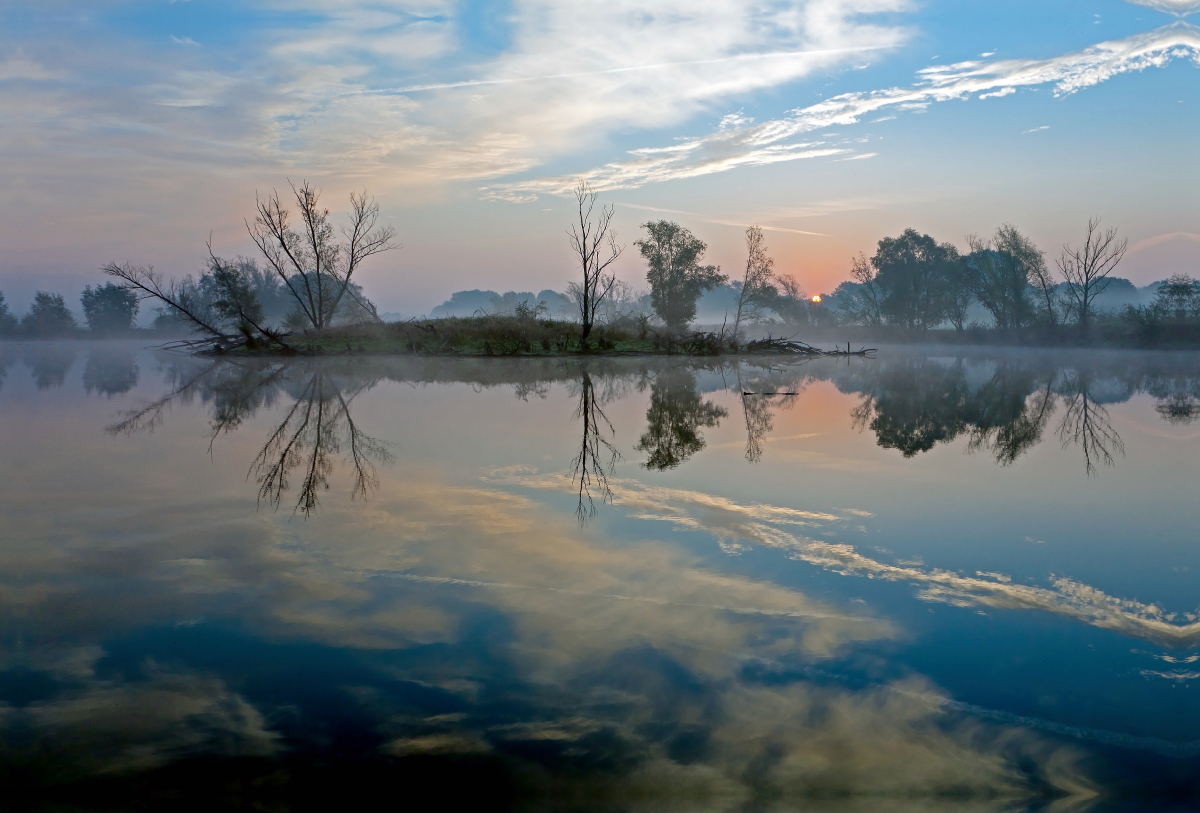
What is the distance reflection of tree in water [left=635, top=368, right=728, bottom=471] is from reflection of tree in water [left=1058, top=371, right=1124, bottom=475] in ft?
16.1

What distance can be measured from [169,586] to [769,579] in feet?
12.7

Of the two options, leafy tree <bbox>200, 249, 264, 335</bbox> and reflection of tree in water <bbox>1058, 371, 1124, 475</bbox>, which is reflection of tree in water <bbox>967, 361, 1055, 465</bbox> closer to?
reflection of tree in water <bbox>1058, 371, 1124, 475</bbox>

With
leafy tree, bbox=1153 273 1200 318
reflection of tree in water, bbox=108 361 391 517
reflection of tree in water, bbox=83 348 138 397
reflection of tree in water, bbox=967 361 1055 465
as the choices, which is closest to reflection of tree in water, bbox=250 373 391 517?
reflection of tree in water, bbox=108 361 391 517

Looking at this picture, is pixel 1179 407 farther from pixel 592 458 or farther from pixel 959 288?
pixel 959 288

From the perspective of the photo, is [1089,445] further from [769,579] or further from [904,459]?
[769,579]

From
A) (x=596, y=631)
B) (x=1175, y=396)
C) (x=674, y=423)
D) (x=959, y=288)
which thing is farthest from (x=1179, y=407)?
(x=959, y=288)

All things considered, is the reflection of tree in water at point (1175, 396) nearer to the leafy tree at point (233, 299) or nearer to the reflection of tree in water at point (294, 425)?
the reflection of tree in water at point (294, 425)

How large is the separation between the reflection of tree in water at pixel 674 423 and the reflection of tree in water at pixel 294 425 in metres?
3.47

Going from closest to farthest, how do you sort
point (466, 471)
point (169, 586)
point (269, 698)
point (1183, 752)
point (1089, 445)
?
point (1183, 752) < point (269, 698) < point (169, 586) < point (466, 471) < point (1089, 445)

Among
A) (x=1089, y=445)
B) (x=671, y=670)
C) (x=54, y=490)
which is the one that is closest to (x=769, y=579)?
(x=671, y=670)

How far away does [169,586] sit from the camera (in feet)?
14.4

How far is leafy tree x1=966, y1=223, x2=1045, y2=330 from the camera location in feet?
210

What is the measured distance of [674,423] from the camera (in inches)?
471

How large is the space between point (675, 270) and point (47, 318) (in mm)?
71694
